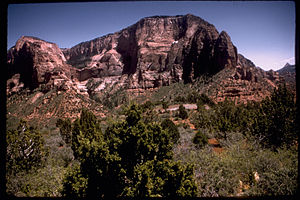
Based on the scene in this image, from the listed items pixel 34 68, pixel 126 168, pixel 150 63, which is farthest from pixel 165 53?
pixel 126 168

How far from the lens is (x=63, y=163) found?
12406mm

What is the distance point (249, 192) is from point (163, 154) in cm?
482

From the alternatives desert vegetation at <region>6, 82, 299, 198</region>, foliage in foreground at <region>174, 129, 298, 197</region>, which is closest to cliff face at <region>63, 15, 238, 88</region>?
desert vegetation at <region>6, 82, 299, 198</region>

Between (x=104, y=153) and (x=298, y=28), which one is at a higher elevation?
(x=298, y=28)

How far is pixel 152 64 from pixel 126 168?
95549 mm

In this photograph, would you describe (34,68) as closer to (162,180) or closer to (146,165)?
(146,165)

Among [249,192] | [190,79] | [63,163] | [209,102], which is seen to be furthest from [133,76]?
[249,192]

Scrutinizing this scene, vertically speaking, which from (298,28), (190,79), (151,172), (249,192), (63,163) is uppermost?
(190,79)

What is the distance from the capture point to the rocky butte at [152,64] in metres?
55.2

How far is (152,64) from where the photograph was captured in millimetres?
97062

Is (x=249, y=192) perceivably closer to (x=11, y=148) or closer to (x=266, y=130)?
(x=266, y=130)

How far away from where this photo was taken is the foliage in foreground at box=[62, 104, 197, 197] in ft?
14.5

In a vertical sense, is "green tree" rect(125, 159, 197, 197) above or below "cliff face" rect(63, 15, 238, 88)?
below

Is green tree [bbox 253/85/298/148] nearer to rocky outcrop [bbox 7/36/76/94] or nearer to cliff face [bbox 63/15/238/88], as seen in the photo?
rocky outcrop [bbox 7/36/76/94]
